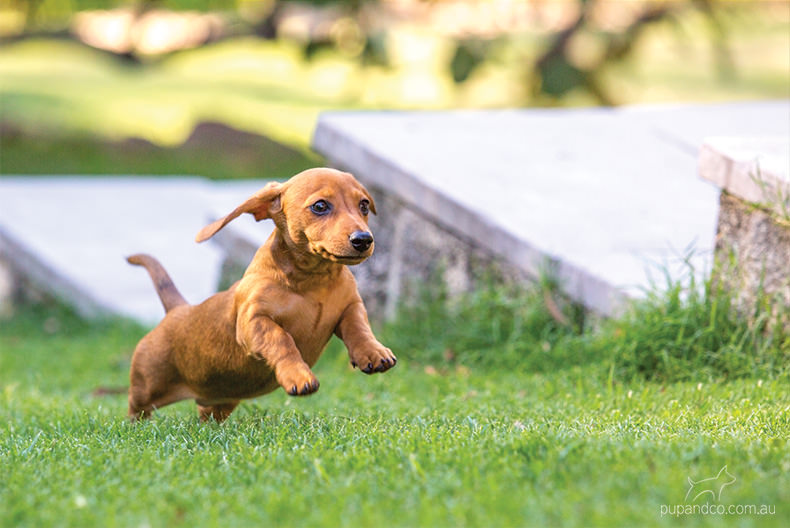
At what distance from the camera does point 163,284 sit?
12.1ft

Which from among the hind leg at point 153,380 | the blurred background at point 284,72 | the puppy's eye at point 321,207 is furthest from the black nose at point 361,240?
the blurred background at point 284,72

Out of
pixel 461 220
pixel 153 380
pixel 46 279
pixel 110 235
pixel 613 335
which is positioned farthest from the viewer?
pixel 110 235

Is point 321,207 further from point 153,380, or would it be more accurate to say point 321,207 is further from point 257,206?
point 153,380

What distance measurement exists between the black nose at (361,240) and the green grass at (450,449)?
19.9 inches

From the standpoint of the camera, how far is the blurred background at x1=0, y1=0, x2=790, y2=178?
40.3ft

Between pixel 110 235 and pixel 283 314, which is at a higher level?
pixel 283 314

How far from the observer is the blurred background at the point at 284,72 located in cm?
1227

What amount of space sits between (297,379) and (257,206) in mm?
614

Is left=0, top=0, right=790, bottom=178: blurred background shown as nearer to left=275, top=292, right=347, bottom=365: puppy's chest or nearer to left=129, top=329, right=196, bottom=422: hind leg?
left=129, top=329, right=196, bottom=422: hind leg

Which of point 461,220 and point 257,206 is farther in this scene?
point 461,220

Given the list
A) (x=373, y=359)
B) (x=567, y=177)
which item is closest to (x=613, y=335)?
(x=567, y=177)

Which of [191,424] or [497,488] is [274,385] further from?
[497,488]

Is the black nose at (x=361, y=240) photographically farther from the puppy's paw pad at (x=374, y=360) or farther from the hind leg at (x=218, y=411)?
the hind leg at (x=218, y=411)

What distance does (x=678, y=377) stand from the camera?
4004 millimetres
